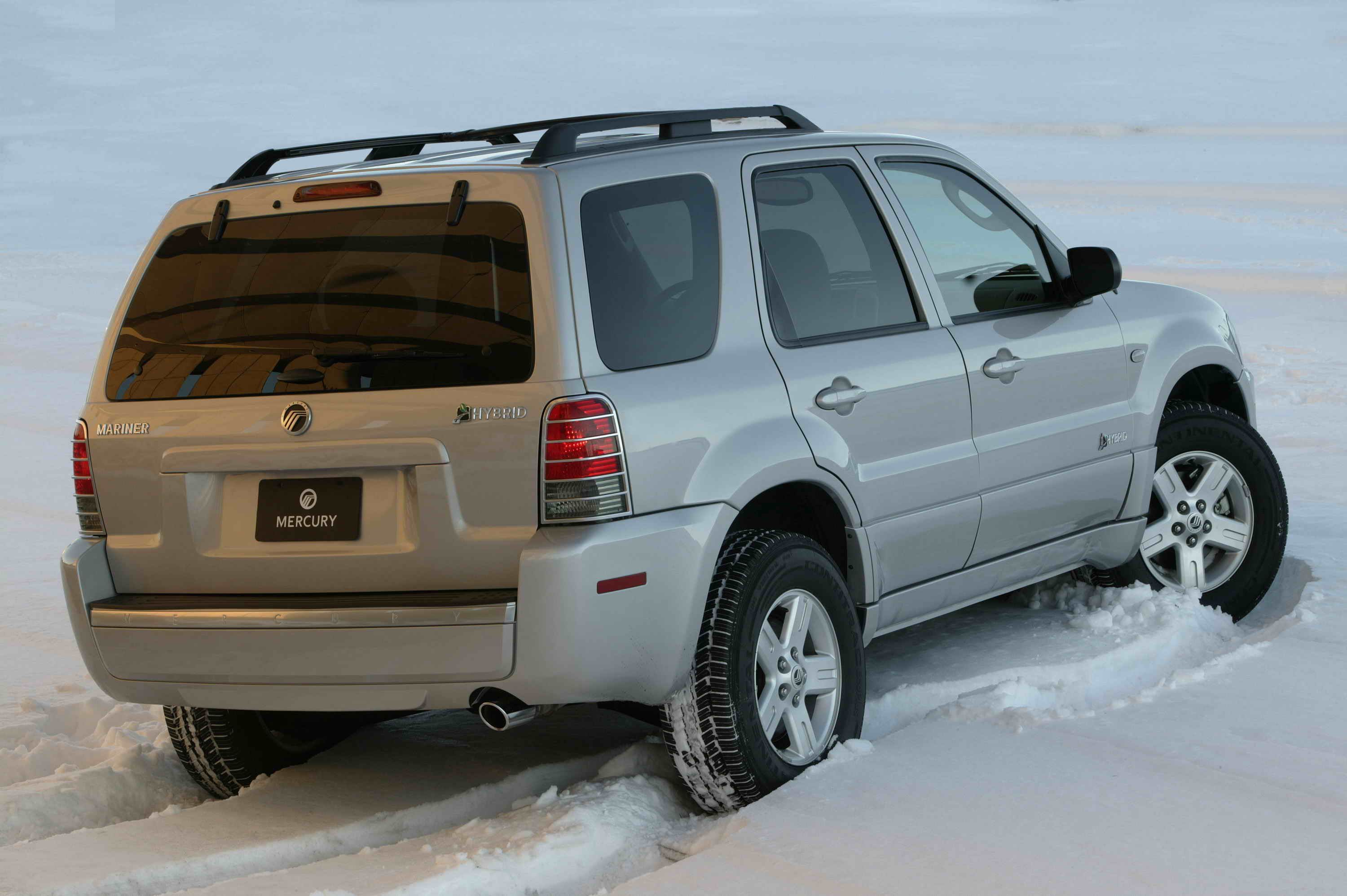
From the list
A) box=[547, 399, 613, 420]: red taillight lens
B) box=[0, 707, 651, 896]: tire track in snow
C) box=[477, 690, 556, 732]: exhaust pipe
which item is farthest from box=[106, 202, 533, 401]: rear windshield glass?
box=[0, 707, 651, 896]: tire track in snow

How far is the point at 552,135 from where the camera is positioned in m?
4.02

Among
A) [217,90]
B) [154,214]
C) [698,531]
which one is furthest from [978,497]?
[217,90]

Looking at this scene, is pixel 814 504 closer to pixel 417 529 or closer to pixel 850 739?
pixel 850 739

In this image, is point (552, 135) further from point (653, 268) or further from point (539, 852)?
point (539, 852)

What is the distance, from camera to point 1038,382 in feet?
16.8

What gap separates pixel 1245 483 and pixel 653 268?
3.05 m

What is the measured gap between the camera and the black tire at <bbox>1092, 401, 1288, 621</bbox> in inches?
229

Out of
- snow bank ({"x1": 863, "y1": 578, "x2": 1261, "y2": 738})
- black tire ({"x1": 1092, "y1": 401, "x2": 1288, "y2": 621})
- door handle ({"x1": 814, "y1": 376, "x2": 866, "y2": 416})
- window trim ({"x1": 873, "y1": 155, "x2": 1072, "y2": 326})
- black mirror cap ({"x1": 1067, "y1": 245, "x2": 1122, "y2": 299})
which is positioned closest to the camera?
door handle ({"x1": 814, "y1": 376, "x2": 866, "y2": 416})

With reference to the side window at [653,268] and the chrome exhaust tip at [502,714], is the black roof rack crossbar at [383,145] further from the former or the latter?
the chrome exhaust tip at [502,714]

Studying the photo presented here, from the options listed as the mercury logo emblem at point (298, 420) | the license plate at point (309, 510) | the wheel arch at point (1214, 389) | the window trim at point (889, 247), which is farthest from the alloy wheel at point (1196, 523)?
the mercury logo emblem at point (298, 420)

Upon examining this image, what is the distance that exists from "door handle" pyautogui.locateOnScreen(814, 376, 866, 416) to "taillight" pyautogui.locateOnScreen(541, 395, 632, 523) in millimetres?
828

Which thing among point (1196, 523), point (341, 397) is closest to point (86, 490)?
point (341, 397)

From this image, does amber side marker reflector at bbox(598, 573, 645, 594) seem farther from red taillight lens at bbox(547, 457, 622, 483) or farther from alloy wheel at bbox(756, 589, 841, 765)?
alloy wheel at bbox(756, 589, 841, 765)

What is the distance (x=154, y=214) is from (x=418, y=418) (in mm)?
29606
